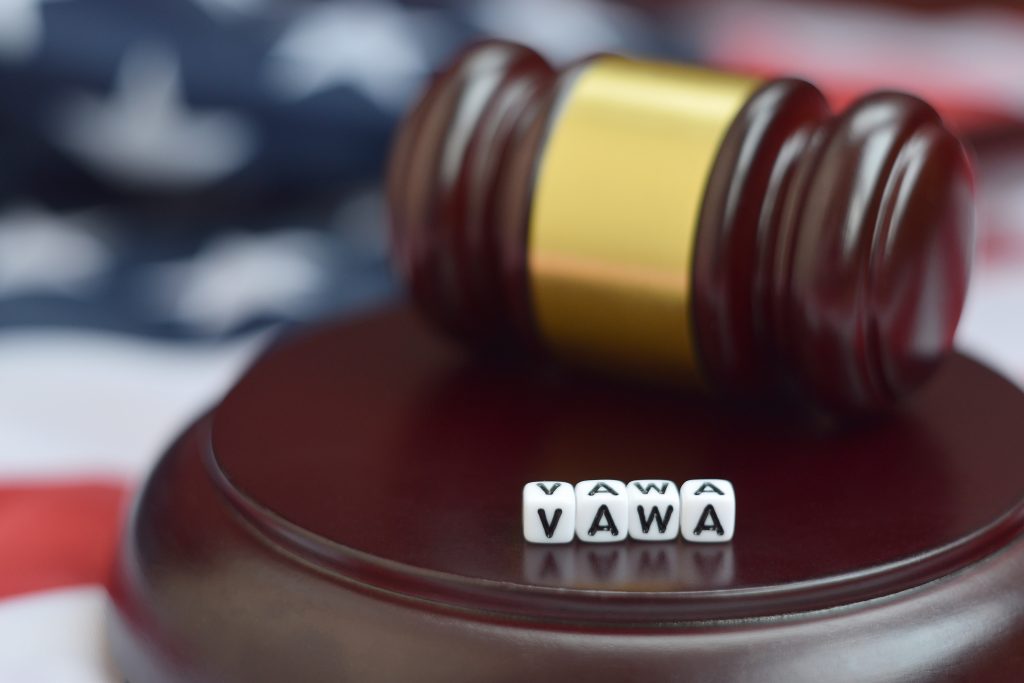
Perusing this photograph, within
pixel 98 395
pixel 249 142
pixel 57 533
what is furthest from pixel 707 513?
pixel 249 142

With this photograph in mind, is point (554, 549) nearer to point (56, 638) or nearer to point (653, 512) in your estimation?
point (653, 512)

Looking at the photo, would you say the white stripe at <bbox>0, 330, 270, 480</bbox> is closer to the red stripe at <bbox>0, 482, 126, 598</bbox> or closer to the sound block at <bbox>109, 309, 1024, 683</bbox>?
the red stripe at <bbox>0, 482, 126, 598</bbox>

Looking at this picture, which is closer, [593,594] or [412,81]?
[593,594]

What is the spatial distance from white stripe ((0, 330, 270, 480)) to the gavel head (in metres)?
0.40

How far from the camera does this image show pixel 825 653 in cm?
82

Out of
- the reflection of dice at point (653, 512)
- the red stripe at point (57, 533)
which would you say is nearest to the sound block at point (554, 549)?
the reflection of dice at point (653, 512)

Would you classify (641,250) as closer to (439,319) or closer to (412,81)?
(439,319)

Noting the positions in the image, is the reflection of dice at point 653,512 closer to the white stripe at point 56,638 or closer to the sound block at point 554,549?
the sound block at point 554,549

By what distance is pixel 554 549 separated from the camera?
2.85 ft

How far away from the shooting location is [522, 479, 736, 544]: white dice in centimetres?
87

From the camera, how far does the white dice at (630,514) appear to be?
87 centimetres

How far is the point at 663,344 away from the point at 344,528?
0.29 m

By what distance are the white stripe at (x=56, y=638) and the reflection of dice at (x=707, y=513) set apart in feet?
1.42

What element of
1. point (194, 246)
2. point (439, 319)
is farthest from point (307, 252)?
point (439, 319)
